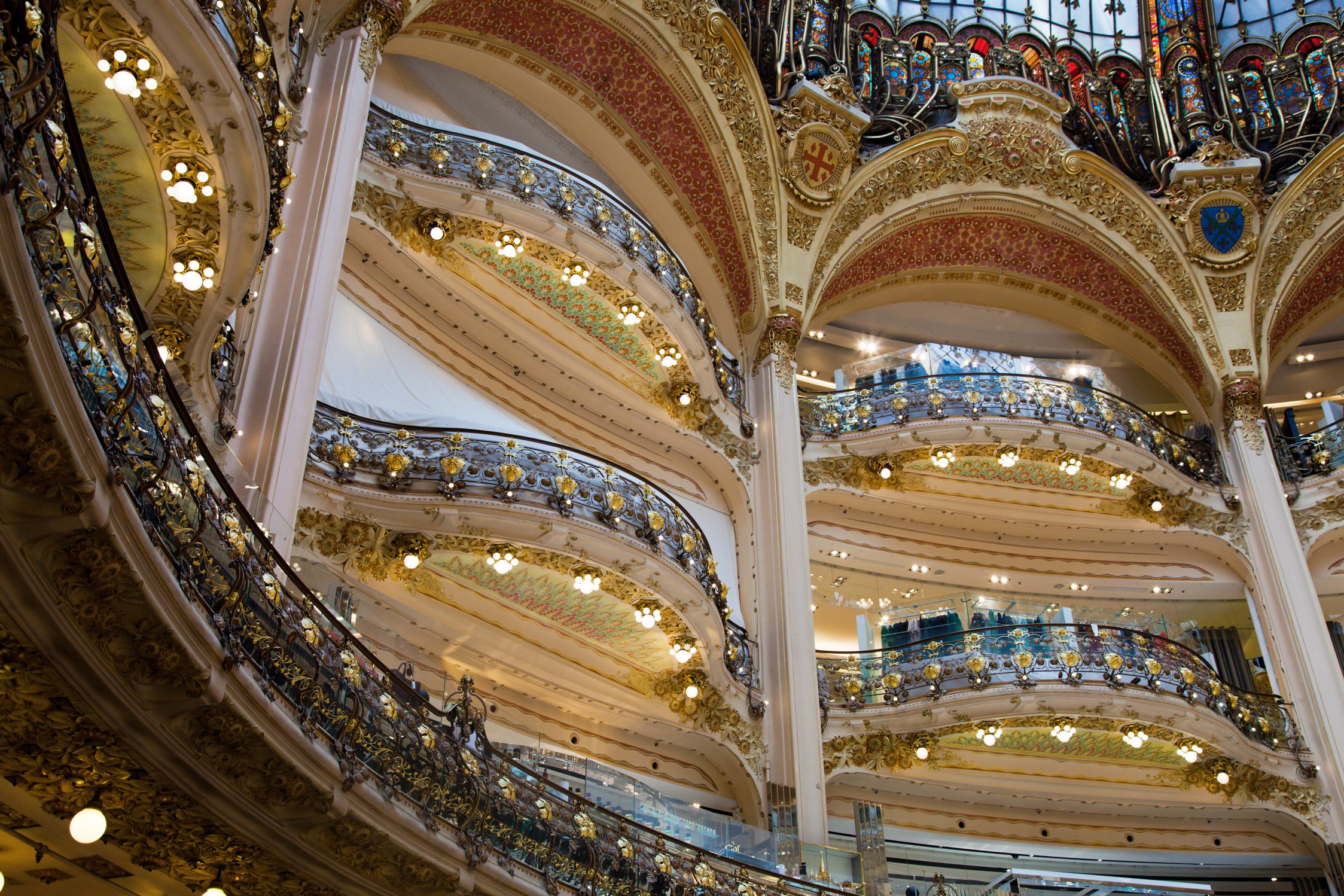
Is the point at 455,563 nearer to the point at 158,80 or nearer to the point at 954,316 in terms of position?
the point at 158,80

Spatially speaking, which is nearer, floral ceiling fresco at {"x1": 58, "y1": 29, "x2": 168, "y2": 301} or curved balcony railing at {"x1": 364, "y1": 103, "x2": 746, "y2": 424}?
floral ceiling fresco at {"x1": 58, "y1": 29, "x2": 168, "y2": 301}

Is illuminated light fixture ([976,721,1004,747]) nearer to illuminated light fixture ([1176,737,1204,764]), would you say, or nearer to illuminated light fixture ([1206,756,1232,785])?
illuminated light fixture ([1176,737,1204,764])

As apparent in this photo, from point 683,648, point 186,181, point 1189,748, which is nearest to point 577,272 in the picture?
point 683,648

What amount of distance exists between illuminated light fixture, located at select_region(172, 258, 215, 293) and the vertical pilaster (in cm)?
82

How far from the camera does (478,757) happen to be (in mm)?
6820

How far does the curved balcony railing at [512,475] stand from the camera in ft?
31.1

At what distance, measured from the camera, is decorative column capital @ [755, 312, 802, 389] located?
14.5 meters

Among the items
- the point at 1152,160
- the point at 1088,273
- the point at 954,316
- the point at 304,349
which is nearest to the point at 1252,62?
the point at 1152,160

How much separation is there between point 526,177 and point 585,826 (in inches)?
260

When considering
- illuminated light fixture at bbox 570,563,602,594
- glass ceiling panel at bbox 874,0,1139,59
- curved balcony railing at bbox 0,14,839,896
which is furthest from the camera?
glass ceiling panel at bbox 874,0,1139,59

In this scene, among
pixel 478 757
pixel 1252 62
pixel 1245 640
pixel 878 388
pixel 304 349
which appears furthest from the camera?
pixel 1252 62

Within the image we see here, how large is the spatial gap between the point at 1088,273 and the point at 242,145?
47.0 feet

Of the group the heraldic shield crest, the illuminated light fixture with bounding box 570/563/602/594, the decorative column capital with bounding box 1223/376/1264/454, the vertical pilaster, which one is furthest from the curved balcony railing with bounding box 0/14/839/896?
the heraldic shield crest

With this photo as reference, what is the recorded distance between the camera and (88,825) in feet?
15.0
